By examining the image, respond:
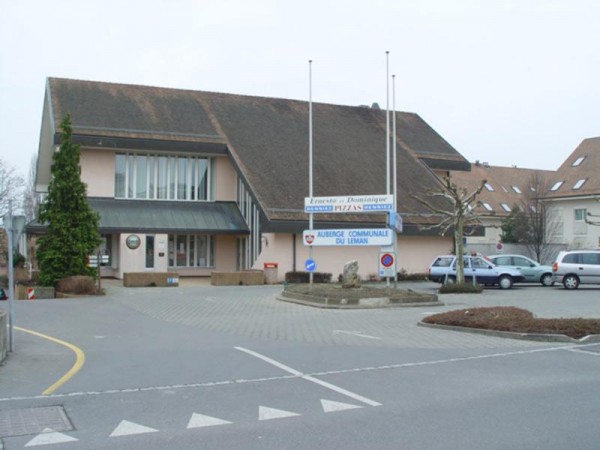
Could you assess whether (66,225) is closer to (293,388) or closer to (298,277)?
(298,277)

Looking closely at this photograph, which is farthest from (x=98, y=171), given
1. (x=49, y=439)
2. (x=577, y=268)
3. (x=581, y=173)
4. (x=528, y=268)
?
(x=581, y=173)

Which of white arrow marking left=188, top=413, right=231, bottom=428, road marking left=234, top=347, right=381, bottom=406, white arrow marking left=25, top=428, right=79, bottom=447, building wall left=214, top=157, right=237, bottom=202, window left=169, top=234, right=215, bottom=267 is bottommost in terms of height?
white arrow marking left=25, top=428, right=79, bottom=447

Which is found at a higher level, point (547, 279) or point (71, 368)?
point (547, 279)

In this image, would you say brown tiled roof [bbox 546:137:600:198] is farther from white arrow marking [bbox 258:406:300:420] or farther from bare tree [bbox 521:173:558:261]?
white arrow marking [bbox 258:406:300:420]

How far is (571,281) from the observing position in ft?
103

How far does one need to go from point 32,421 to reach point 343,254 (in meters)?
30.4

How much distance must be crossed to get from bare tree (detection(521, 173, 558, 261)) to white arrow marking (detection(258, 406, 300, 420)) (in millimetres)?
43972

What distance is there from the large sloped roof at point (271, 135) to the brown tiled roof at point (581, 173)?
13214 millimetres

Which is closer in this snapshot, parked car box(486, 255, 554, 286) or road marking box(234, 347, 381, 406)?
road marking box(234, 347, 381, 406)

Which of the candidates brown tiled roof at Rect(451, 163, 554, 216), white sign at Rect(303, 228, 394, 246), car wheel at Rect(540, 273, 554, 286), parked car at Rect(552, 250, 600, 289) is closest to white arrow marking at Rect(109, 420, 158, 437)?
white sign at Rect(303, 228, 394, 246)

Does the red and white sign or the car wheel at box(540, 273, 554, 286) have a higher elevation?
the red and white sign

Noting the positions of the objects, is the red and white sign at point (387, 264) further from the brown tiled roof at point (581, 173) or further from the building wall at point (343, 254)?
the brown tiled roof at point (581, 173)

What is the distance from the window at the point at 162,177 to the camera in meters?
39.8

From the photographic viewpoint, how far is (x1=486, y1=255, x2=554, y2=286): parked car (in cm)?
3381
